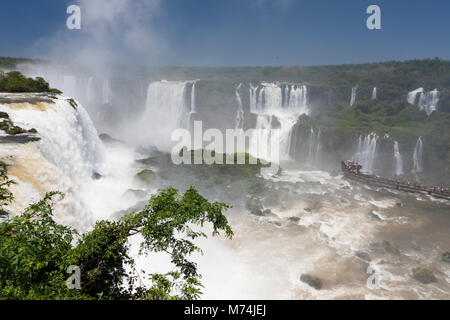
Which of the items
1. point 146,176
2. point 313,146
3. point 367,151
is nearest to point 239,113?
point 313,146

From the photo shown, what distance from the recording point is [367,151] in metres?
29.3

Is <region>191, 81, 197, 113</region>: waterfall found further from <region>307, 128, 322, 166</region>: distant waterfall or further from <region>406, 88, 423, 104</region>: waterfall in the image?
<region>406, 88, 423, 104</region>: waterfall

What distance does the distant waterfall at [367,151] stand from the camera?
28.8m

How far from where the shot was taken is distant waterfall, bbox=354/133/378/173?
28.8m

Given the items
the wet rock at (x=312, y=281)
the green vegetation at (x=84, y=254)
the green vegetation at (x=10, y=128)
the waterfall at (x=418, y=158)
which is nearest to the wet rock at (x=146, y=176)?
the green vegetation at (x=10, y=128)

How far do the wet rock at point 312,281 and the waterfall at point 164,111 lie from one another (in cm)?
3215

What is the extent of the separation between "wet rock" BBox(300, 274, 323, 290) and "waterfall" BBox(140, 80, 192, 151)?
32.2 metres

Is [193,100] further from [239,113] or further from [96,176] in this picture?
[96,176]

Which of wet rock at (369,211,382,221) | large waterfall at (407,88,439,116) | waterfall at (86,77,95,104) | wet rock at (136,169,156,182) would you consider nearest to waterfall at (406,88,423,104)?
large waterfall at (407,88,439,116)

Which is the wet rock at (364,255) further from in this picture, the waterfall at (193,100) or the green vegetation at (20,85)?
the waterfall at (193,100)

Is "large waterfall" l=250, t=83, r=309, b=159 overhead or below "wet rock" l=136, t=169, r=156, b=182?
overhead
